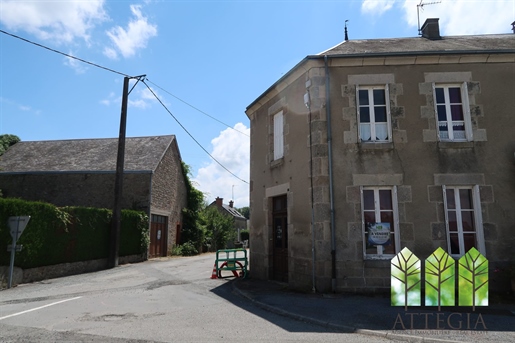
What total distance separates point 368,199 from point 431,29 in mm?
6950

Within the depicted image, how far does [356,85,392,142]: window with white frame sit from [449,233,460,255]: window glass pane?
277 cm

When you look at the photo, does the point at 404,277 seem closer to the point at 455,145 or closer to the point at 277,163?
the point at 455,145

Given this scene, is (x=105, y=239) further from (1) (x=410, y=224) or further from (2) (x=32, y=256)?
(1) (x=410, y=224)

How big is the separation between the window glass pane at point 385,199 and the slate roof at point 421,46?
355 cm

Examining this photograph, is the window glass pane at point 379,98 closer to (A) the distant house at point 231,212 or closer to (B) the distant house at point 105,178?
(B) the distant house at point 105,178

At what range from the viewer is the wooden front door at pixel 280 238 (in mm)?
10336

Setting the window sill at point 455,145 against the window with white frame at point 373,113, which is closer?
the window sill at point 455,145

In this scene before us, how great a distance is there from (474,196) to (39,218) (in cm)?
1271

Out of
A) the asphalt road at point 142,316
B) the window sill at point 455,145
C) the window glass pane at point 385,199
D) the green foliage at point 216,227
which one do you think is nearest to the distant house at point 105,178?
the green foliage at point 216,227

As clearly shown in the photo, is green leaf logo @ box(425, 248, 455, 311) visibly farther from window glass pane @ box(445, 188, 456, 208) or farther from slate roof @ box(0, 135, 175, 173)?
slate roof @ box(0, 135, 175, 173)

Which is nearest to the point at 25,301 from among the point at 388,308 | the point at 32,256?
the point at 32,256

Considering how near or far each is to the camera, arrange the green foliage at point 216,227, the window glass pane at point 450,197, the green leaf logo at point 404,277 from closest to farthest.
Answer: the green leaf logo at point 404,277
the window glass pane at point 450,197
the green foliage at point 216,227

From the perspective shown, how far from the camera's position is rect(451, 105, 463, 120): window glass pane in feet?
29.9

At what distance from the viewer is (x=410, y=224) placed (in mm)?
8477
